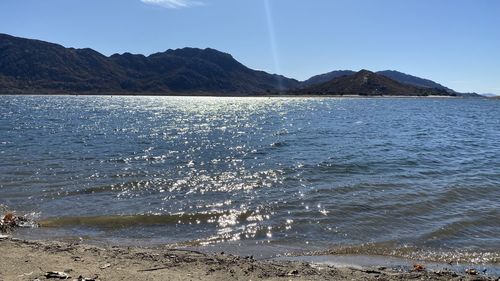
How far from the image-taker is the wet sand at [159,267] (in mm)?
9492

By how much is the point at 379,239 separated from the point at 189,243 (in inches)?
227

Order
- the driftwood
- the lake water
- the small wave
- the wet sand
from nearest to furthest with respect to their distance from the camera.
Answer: the wet sand, the lake water, the driftwood, the small wave

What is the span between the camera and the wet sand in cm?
949

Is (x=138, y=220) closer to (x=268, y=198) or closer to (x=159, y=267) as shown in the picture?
(x=268, y=198)

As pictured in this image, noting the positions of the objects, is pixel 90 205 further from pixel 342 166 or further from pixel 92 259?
pixel 342 166

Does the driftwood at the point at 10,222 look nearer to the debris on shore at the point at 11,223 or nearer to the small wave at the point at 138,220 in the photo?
the debris on shore at the point at 11,223

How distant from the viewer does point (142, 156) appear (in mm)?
31578

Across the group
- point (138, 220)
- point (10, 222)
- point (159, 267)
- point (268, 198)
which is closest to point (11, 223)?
point (10, 222)

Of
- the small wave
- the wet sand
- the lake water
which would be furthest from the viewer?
the small wave

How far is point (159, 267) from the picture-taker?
1015 centimetres

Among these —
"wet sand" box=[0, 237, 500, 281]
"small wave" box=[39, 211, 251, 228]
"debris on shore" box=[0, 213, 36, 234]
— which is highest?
"wet sand" box=[0, 237, 500, 281]

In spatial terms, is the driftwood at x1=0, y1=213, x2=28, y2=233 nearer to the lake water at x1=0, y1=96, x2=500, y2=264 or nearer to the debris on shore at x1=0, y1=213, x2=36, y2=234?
the debris on shore at x1=0, y1=213, x2=36, y2=234

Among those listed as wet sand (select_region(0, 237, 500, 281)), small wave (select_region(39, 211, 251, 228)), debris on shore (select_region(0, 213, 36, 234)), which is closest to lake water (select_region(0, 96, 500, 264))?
small wave (select_region(39, 211, 251, 228))

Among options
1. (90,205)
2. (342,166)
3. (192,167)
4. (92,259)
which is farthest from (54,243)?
(342,166)
